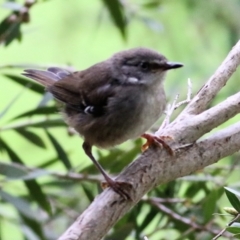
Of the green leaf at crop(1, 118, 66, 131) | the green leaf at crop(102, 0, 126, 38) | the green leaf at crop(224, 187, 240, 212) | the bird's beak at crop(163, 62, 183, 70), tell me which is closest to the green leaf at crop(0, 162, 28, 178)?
the green leaf at crop(1, 118, 66, 131)

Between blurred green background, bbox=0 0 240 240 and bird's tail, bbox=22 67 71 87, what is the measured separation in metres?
0.04

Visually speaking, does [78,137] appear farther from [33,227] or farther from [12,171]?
[12,171]

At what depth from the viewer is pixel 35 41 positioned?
5.26 m

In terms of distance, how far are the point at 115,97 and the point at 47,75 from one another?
45cm

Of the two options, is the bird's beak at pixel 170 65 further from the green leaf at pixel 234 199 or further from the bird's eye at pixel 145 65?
the green leaf at pixel 234 199

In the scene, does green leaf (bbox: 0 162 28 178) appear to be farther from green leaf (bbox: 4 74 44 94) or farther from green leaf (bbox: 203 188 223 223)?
green leaf (bbox: 203 188 223 223)

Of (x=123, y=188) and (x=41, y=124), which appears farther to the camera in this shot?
(x=41, y=124)

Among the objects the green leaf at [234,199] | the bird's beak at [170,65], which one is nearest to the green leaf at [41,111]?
the bird's beak at [170,65]

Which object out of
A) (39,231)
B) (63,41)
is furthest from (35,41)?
(39,231)

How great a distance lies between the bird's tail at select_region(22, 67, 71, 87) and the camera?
2.55 metres

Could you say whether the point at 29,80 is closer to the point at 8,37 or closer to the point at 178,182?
the point at 8,37

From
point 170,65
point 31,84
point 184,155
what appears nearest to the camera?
point 184,155

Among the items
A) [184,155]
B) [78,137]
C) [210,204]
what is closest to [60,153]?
[210,204]

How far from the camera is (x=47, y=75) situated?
8.63ft
